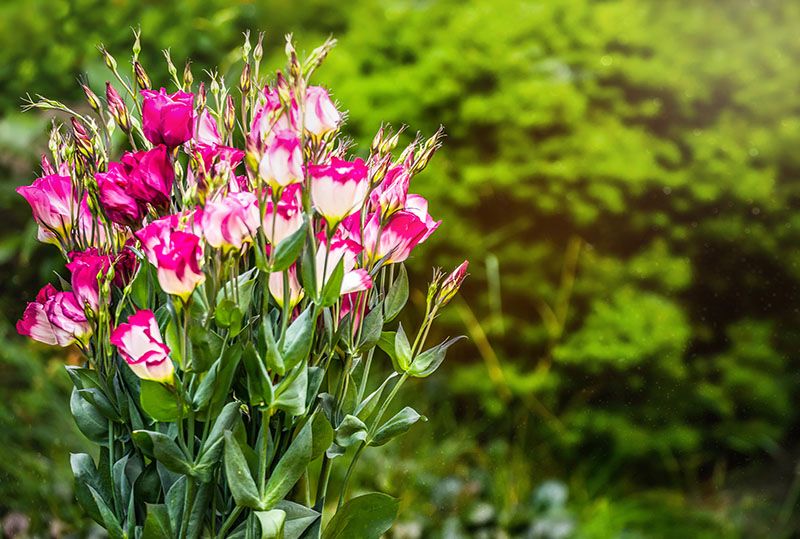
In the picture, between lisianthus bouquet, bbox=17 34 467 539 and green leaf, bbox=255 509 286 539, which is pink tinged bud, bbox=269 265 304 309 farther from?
green leaf, bbox=255 509 286 539

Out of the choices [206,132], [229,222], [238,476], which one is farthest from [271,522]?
[206,132]

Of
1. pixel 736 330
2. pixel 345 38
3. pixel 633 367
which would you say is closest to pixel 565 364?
pixel 633 367

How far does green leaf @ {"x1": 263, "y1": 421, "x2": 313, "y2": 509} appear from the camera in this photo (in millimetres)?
806

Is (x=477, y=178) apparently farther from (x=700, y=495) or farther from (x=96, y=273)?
(x=96, y=273)

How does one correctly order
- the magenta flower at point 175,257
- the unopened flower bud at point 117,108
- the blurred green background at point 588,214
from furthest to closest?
the blurred green background at point 588,214
the unopened flower bud at point 117,108
the magenta flower at point 175,257

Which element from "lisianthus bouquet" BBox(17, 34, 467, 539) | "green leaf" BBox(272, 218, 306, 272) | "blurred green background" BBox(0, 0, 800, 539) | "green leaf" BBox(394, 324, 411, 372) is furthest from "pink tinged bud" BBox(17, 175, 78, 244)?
"blurred green background" BBox(0, 0, 800, 539)

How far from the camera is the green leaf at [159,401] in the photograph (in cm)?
77

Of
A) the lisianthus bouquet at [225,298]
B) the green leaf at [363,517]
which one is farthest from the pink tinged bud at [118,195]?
the green leaf at [363,517]

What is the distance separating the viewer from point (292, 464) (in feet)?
2.67

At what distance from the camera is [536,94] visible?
2.71 m

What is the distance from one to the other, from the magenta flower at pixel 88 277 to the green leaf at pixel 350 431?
0.78 ft

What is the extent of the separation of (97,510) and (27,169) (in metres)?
2.06

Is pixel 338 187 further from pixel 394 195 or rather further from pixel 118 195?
pixel 118 195

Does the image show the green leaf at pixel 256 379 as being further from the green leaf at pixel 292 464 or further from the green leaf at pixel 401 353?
the green leaf at pixel 401 353
